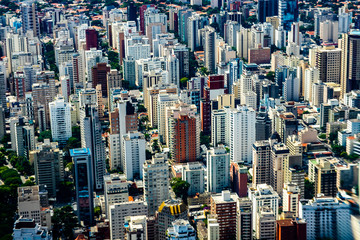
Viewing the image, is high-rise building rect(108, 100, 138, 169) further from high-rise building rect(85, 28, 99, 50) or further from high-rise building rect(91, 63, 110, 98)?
high-rise building rect(85, 28, 99, 50)

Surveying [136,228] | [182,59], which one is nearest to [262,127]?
[136,228]

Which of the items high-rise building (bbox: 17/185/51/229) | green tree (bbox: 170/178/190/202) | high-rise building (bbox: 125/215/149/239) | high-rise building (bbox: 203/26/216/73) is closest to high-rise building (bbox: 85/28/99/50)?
high-rise building (bbox: 203/26/216/73)

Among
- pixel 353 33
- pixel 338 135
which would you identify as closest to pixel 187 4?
pixel 353 33

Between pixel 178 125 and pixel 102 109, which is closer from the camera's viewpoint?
pixel 178 125

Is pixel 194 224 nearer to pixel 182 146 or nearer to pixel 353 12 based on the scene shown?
pixel 182 146

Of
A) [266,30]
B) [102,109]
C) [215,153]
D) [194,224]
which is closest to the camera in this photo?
[194,224]

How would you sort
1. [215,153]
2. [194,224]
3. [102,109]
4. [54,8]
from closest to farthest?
[194,224]
[215,153]
[102,109]
[54,8]

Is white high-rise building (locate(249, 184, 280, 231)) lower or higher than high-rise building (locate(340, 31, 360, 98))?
lower
